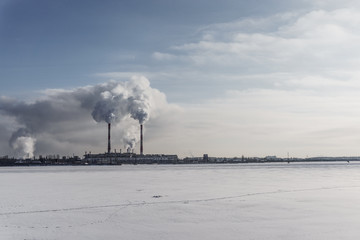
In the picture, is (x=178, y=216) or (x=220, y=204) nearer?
(x=178, y=216)

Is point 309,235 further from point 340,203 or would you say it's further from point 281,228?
point 340,203

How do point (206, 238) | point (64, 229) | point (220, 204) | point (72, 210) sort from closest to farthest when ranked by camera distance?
point (206, 238) < point (64, 229) < point (72, 210) < point (220, 204)

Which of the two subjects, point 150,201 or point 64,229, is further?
point 150,201

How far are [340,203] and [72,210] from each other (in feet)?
39.5

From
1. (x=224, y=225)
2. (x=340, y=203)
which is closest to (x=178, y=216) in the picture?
(x=224, y=225)

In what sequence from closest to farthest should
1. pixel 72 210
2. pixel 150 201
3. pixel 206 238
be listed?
1. pixel 206 238
2. pixel 72 210
3. pixel 150 201

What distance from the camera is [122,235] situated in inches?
429

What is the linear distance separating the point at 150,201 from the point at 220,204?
3.63 m

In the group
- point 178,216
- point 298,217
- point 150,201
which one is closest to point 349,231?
point 298,217

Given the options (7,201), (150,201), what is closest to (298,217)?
(150,201)

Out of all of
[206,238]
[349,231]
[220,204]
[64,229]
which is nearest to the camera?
[206,238]

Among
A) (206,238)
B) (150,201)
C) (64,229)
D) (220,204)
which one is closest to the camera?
(206,238)

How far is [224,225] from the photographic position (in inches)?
482

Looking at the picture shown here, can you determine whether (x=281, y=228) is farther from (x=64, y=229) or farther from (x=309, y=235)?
(x=64, y=229)
